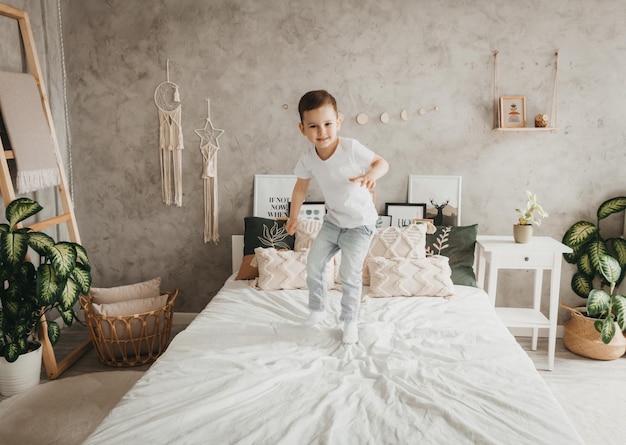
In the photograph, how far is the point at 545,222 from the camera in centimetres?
323

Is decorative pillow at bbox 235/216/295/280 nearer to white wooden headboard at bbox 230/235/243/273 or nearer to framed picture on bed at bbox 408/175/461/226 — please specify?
white wooden headboard at bbox 230/235/243/273

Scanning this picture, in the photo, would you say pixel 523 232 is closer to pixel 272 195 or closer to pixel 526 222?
pixel 526 222

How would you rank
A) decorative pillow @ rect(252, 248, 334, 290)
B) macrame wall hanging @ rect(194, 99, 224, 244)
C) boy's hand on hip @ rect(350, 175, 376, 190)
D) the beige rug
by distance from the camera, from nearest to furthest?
boy's hand on hip @ rect(350, 175, 376, 190) < the beige rug < decorative pillow @ rect(252, 248, 334, 290) < macrame wall hanging @ rect(194, 99, 224, 244)

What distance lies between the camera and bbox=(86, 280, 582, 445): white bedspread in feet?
4.49

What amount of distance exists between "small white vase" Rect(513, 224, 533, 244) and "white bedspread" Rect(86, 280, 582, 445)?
88cm

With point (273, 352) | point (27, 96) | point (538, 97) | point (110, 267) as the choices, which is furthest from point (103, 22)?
point (538, 97)

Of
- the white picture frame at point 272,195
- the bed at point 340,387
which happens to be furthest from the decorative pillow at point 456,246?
the white picture frame at point 272,195

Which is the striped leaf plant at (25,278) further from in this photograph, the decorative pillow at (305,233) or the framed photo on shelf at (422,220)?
the framed photo on shelf at (422,220)

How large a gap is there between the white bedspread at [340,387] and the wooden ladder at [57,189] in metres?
1.06

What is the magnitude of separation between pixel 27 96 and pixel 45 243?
3.11 feet

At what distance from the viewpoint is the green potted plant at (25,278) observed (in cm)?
234

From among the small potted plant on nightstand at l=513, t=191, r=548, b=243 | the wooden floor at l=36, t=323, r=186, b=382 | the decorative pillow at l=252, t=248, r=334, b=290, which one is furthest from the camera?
the small potted plant on nightstand at l=513, t=191, r=548, b=243

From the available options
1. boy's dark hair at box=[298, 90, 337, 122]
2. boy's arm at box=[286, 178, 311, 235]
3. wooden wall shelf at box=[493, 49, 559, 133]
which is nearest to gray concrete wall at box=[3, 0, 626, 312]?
wooden wall shelf at box=[493, 49, 559, 133]

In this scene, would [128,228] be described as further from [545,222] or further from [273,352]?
[545,222]
